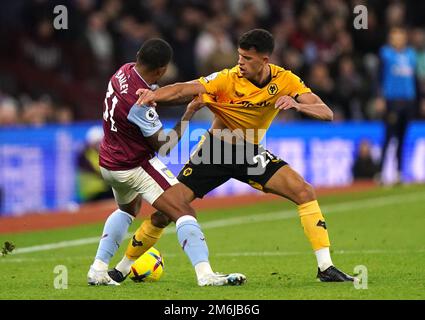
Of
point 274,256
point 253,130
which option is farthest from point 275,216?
point 253,130

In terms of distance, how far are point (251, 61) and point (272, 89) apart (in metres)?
0.31

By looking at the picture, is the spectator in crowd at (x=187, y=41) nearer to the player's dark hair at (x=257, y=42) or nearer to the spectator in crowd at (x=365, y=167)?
the spectator in crowd at (x=365, y=167)

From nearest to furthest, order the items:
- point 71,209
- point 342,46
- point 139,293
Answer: point 139,293, point 71,209, point 342,46

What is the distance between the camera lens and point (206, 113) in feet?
64.4

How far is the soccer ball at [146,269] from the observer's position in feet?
30.1

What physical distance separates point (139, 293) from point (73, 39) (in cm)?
1228

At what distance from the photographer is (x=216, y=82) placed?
8844mm

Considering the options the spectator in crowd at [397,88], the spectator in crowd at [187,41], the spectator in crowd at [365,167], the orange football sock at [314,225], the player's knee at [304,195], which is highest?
the spectator in crowd at [187,41]

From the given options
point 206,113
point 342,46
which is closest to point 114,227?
point 206,113

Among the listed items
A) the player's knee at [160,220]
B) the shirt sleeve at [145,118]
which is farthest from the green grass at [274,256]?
the shirt sleeve at [145,118]

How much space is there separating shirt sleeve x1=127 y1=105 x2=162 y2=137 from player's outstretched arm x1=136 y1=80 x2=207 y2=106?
11 cm

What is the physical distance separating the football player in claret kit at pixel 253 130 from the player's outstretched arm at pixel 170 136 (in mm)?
103
